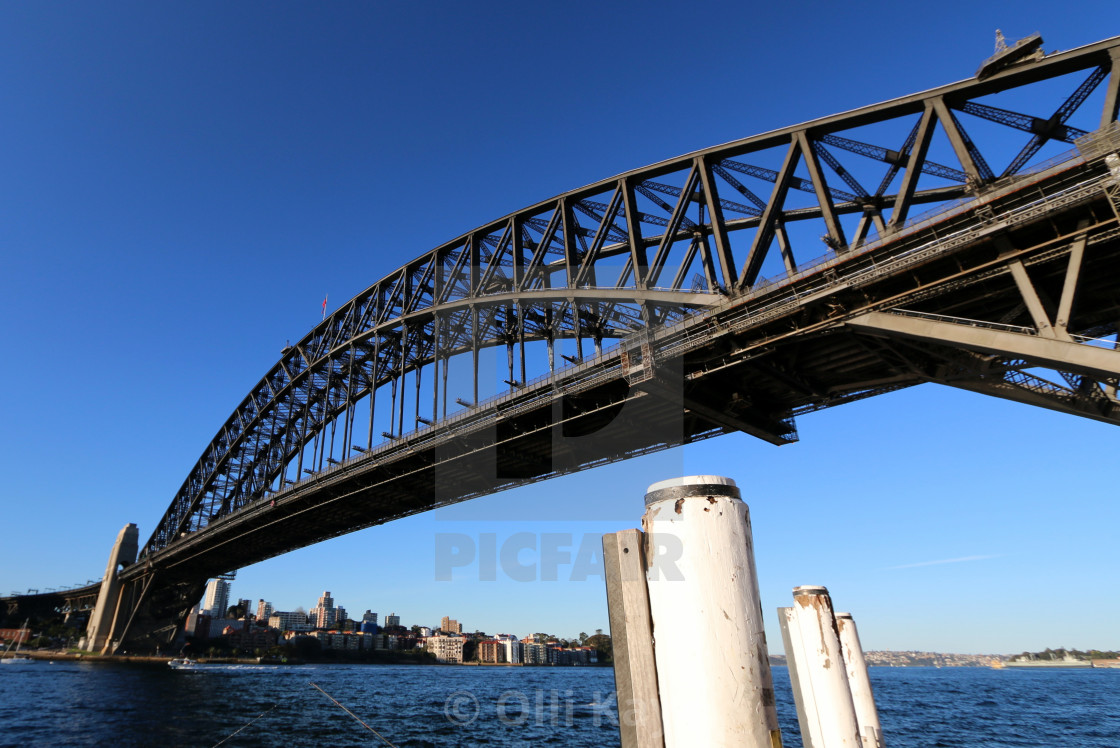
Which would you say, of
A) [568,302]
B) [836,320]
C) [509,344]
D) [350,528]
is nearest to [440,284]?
[509,344]

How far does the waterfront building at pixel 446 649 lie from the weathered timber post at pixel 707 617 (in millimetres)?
167327

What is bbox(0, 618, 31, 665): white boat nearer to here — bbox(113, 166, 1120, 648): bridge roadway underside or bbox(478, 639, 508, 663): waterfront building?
bbox(113, 166, 1120, 648): bridge roadway underside

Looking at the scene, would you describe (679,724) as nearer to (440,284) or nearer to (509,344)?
(509,344)

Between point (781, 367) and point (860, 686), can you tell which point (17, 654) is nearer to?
point (781, 367)

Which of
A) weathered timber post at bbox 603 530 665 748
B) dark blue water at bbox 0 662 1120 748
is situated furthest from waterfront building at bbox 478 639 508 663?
weathered timber post at bbox 603 530 665 748

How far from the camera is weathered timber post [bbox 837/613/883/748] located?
26.4 ft

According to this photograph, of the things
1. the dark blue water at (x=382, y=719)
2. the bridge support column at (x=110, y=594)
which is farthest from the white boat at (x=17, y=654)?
the dark blue water at (x=382, y=719)

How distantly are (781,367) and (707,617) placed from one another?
20018 millimetres

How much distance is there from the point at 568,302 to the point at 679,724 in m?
26.1

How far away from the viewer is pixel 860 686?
8398mm

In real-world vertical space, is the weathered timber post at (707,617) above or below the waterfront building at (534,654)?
above

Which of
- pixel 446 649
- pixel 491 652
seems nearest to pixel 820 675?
pixel 446 649

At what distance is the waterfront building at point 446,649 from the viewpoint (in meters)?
151

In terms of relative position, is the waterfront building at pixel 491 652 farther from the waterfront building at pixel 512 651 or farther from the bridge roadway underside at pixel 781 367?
the bridge roadway underside at pixel 781 367
